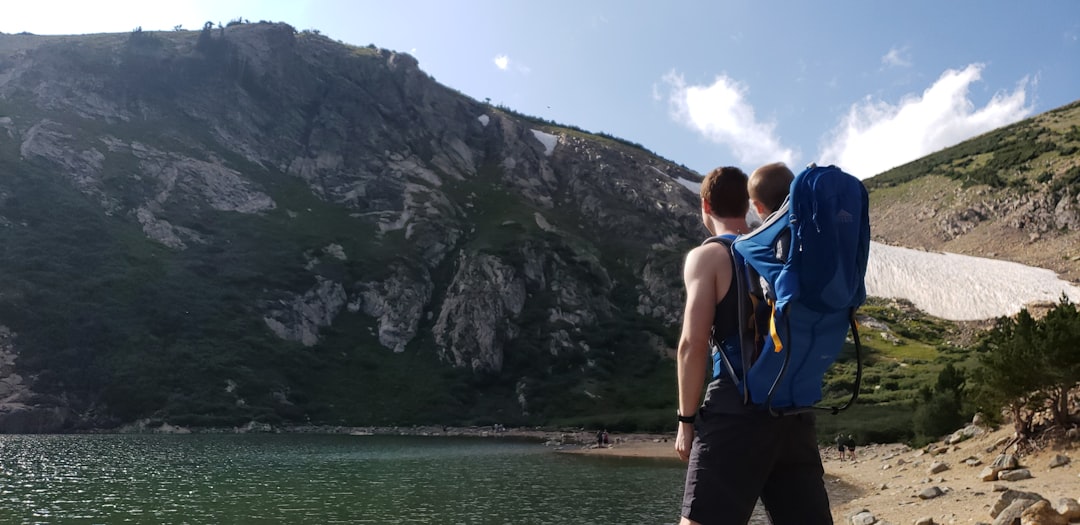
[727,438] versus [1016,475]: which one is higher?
[727,438]

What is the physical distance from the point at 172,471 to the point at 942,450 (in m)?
39.6

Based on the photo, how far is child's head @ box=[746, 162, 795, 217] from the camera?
4926 millimetres

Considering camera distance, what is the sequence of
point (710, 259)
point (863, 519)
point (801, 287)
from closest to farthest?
1. point (801, 287)
2. point (710, 259)
3. point (863, 519)

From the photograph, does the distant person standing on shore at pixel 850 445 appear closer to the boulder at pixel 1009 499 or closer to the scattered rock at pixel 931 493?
the scattered rock at pixel 931 493

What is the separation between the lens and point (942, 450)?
96.5 feet

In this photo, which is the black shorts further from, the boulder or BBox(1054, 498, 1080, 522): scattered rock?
the boulder

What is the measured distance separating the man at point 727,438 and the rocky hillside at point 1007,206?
146 metres

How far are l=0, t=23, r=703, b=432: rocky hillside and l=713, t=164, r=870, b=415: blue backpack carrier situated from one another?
275 feet

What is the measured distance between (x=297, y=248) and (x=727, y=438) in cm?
12444

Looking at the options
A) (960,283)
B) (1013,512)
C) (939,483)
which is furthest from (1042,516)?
(960,283)

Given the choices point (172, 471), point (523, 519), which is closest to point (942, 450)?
point (523, 519)

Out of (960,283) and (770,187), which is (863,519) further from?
(960,283)

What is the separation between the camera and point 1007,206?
151500 millimetres

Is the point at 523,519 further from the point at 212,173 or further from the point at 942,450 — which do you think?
the point at 212,173
